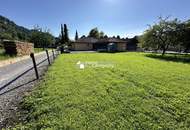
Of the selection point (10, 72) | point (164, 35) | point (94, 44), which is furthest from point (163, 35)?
point (10, 72)

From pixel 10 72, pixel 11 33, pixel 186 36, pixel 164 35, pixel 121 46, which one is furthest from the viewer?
pixel 11 33

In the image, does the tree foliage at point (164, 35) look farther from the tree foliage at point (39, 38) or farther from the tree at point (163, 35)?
the tree foliage at point (39, 38)

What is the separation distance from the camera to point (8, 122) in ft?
11.3

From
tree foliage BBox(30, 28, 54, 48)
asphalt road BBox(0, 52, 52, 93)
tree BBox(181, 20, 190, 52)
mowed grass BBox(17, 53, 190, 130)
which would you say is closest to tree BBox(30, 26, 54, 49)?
tree foliage BBox(30, 28, 54, 48)

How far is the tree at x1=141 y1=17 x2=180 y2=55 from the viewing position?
2883 centimetres

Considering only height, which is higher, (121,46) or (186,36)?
(186,36)

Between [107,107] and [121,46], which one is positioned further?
[121,46]

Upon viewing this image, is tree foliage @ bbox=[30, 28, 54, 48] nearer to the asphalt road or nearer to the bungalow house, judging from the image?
the bungalow house

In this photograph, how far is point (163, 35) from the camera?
30109 millimetres

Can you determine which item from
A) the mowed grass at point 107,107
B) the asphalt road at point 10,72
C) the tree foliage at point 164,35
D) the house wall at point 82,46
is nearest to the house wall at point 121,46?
the house wall at point 82,46

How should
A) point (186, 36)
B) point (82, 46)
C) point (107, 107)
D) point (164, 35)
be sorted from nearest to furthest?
point (107, 107), point (186, 36), point (164, 35), point (82, 46)

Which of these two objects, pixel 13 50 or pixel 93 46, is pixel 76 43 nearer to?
pixel 93 46

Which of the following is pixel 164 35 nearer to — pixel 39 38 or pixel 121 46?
pixel 121 46

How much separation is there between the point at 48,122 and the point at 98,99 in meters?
1.66
